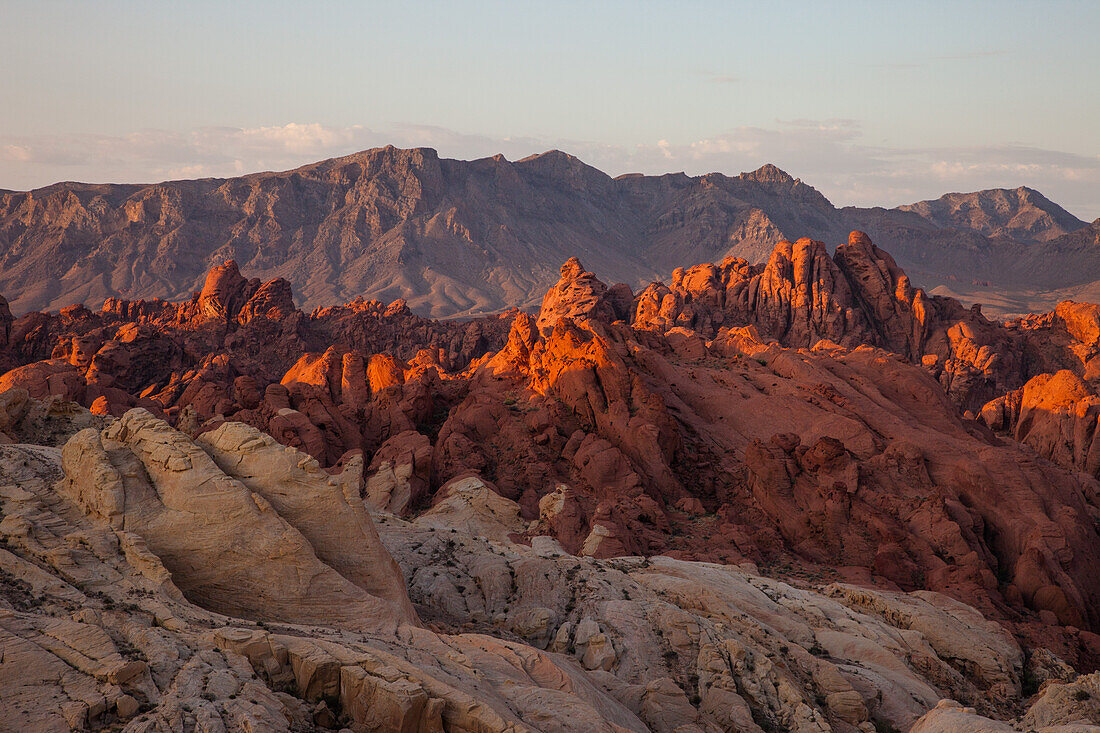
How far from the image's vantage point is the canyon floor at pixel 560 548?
18.2 meters

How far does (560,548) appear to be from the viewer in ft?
133

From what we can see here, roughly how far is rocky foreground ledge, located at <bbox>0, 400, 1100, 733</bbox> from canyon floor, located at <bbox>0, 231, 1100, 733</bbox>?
9cm

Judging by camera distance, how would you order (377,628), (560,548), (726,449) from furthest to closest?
1. (726,449)
2. (560,548)
3. (377,628)

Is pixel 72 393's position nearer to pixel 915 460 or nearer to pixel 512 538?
pixel 512 538

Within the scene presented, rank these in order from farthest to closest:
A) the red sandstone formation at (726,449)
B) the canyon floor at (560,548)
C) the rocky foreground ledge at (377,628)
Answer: the red sandstone formation at (726,449) < the canyon floor at (560,548) < the rocky foreground ledge at (377,628)

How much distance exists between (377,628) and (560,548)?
18321 millimetres

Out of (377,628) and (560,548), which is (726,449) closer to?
(560,548)

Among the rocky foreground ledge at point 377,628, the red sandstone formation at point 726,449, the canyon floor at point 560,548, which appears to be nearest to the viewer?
the rocky foreground ledge at point 377,628

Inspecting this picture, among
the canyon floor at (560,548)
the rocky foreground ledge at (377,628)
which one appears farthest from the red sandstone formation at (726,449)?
the rocky foreground ledge at (377,628)

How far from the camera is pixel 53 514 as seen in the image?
2330 centimetres

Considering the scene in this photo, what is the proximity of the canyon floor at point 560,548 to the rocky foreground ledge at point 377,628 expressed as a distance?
0.09 meters

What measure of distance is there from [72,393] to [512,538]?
46.8 meters

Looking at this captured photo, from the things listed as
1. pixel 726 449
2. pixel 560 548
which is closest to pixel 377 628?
pixel 560 548

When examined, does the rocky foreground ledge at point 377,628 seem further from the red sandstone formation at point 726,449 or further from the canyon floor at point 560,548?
the red sandstone formation at point 726,449
